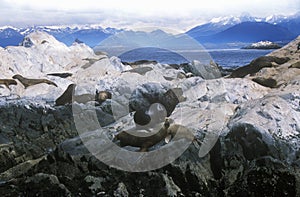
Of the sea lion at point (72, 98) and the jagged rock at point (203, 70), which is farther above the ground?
the sea lion at point (72, 98)

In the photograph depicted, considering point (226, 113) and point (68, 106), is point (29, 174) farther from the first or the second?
point (226, 113)

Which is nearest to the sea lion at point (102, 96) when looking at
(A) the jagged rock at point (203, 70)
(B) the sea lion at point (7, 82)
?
(B) the sea lion at point (7, 82)

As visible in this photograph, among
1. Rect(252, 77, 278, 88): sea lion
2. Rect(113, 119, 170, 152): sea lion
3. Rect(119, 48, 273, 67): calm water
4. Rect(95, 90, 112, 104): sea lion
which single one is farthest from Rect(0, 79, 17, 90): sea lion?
Rect(119, 48, 273, 67): calm water

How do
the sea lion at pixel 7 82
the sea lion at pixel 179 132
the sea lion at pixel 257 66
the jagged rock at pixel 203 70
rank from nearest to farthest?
the sea lion at pixel 179 132 → the sea lion at pixel 7 82 → the sea lion at pixel 257 66 → the jagged rock at pixel 203 70

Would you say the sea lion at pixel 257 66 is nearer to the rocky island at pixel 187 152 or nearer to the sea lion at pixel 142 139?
the rocky island at pixel 187 152

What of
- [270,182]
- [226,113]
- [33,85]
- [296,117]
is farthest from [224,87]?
[33,85]

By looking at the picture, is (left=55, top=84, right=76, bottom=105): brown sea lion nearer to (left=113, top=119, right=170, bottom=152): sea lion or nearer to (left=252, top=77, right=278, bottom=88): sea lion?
(left=113, top=119, right=170, bottom=152): sea lion
